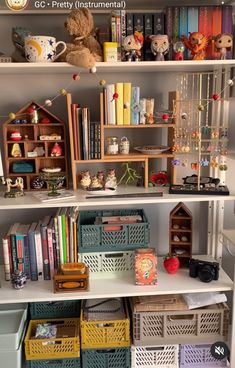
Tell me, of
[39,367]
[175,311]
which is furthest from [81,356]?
[175,311]

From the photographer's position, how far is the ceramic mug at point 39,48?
1344 mm

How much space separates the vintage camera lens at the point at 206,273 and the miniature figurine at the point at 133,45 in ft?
2.82

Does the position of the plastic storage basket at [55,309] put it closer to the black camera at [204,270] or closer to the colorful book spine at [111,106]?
the black camera at [204,270]

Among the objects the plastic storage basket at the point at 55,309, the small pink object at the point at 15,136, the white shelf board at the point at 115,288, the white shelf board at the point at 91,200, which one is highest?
the small pink object at the point at 15,136

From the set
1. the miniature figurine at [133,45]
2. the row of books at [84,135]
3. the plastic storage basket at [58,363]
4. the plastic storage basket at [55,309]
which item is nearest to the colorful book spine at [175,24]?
the miniature figurine at [133,45]

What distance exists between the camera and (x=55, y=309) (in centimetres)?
168

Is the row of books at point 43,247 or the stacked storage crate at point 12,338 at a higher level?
the row of books at point 43,247

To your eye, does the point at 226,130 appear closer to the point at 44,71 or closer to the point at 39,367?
the point at 44,71

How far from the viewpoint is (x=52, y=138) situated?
1.57 meters

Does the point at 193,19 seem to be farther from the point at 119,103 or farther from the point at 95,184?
the point at 95,184

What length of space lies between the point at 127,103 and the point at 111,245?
573 millimetres

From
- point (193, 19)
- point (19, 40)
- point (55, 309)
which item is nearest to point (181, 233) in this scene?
point (55, 309)

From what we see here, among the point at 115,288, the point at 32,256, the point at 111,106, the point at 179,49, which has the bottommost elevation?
the point at 115,288

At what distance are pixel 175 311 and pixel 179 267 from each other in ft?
0.66
